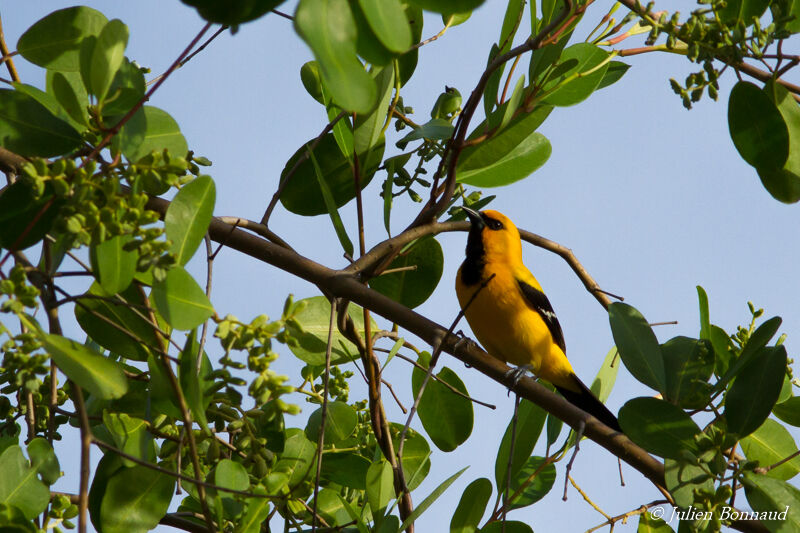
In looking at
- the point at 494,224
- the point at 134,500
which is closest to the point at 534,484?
the point at 134,500

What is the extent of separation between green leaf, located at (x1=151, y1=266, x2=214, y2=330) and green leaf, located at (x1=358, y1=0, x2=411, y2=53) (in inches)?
30.0

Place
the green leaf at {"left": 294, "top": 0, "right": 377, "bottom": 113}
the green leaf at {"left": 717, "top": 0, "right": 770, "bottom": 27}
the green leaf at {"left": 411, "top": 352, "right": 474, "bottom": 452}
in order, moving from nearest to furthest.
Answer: the green leaf at {"left": 294, "top": 0, "right": 377, "bottom": 113} → the green leaf at {"left": 717, "top": 0, "right": 770, "bottom": 27} → the green leaf at {"left": 411, "top": 352, "right": 474, "bottom": 452}

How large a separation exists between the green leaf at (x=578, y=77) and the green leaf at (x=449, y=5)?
126 cm

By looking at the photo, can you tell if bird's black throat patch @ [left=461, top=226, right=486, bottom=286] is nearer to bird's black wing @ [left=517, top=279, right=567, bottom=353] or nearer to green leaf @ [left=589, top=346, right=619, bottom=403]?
bird's black wing @ [left=517, top=279, right=567, bottom=353]

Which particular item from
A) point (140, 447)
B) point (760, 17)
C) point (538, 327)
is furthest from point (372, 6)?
point (538, 327)

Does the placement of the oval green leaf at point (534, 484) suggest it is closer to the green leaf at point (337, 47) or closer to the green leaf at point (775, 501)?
the green leaf at point (775, 501)

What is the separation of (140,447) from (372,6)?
1.64 meters

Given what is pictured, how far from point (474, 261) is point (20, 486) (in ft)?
11.8

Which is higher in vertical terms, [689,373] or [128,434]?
[689,373]

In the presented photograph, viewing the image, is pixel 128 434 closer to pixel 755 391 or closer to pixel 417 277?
pixel 417 277

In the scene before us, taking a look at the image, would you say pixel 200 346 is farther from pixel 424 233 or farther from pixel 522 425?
pixel 522 425

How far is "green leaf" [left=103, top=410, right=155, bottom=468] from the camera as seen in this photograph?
227 cm

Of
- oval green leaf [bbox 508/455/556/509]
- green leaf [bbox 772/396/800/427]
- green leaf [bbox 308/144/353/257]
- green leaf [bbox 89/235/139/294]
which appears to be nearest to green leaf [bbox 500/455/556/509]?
oval green leaf [bbox 508/455/556/509]

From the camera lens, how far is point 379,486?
2.62 m
